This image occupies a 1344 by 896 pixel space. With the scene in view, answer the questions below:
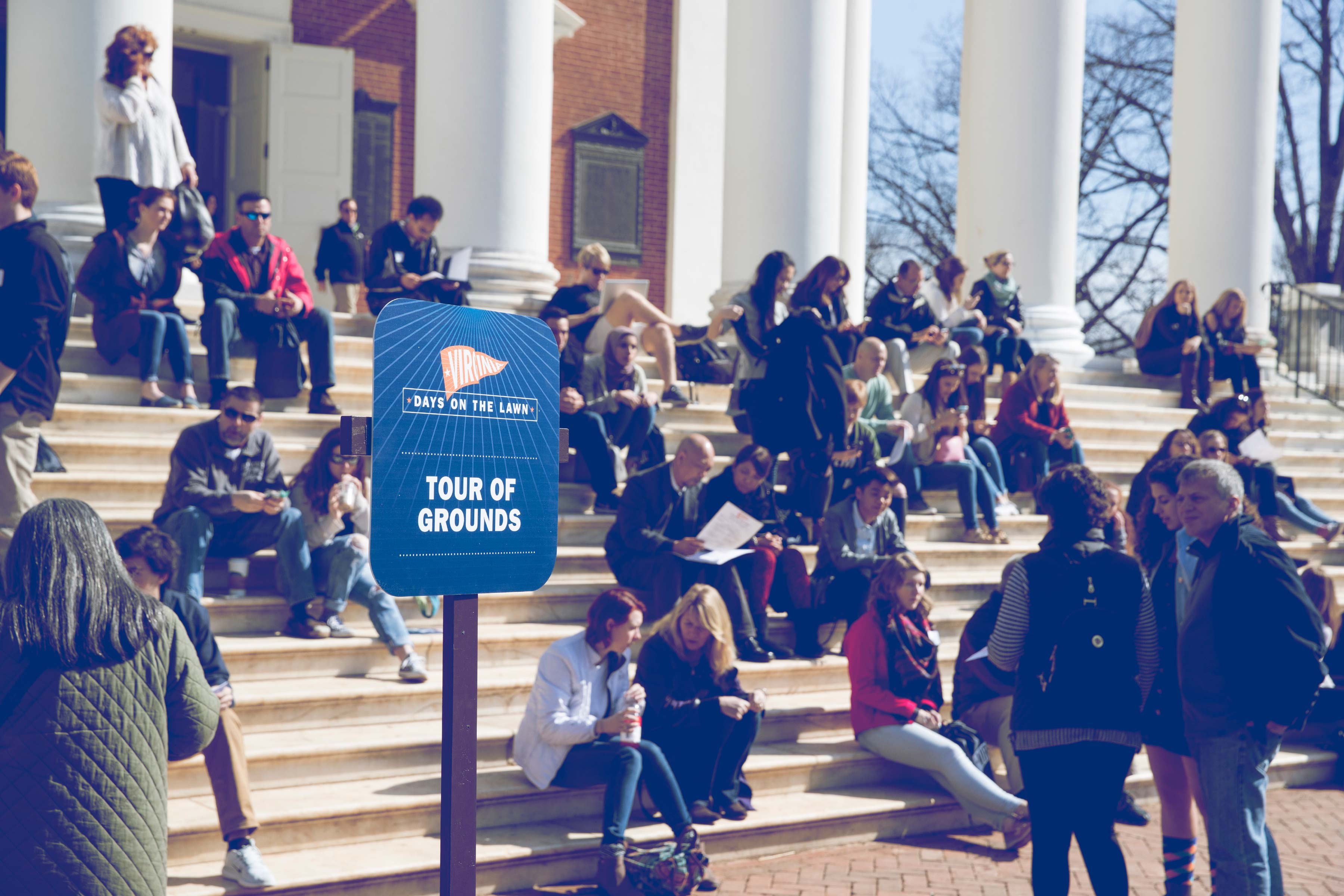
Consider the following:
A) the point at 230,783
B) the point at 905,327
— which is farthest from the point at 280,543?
the point at 905,327

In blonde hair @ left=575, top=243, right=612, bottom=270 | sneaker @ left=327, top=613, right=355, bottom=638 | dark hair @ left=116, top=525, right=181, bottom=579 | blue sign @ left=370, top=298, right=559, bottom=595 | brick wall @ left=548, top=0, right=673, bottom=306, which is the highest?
brick wall @ left=548, top=0, right=673, bottom=306

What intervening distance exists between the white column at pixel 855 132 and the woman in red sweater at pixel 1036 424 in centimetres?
716

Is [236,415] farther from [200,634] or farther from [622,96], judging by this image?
[622,96]

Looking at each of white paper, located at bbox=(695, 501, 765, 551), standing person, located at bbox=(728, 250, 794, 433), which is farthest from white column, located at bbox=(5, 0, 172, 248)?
white paper, located at bbox=(695, 501, 765, 551)

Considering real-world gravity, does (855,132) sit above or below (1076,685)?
above

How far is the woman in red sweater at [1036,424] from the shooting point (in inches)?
424

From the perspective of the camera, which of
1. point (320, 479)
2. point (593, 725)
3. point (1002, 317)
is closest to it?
point (593, 725)

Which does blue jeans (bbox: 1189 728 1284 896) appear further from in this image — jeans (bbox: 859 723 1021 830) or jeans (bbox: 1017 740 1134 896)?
jeans (bbox: 859 723 1021 830)

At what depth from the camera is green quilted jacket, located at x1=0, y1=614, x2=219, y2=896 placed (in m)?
3.16

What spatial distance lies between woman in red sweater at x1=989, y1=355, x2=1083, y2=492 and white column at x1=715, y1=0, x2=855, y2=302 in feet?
8.23

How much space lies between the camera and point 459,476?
9.31 feet

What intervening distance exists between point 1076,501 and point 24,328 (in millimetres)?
4247

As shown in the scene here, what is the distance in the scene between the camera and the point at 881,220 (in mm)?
31391

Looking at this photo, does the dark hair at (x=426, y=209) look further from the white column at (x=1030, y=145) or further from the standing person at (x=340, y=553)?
the white column at (x=1030, y=145)
